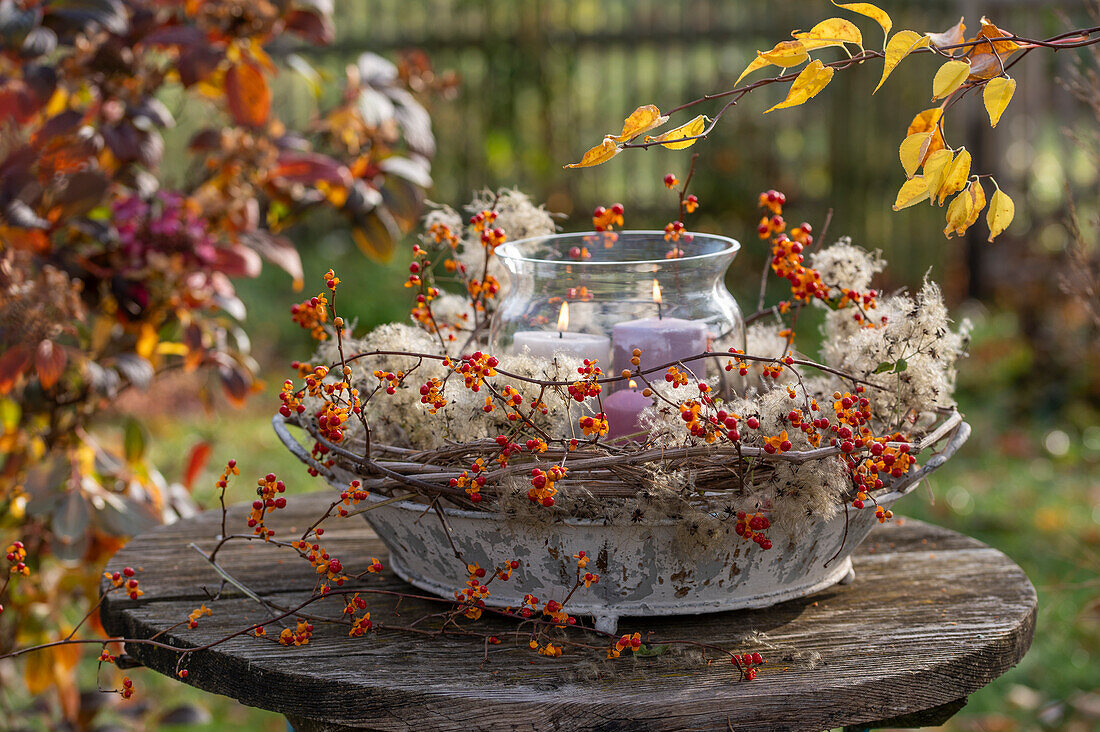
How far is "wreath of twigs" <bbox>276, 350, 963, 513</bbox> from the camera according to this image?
98cm

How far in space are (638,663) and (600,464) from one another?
0.66ft

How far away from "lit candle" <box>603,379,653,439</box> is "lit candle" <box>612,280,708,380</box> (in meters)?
0.04

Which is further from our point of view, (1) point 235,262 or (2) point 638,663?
(1) point 235,262

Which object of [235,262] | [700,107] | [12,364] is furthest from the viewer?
[700,107]

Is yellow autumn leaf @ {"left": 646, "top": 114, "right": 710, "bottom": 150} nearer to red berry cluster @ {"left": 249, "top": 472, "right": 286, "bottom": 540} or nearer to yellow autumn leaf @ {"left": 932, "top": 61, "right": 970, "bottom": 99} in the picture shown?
yellow autumn leaf @ {"left": 932, "top": 61, "right": 970, "bottom": 99}

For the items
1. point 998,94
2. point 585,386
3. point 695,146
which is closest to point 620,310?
point 585,386

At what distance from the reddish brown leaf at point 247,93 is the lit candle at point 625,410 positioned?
0.86 meters

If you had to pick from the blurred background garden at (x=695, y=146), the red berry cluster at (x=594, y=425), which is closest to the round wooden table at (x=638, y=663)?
the red berry cluster at (x=594, y=425)

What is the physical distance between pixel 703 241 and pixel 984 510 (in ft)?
8.19

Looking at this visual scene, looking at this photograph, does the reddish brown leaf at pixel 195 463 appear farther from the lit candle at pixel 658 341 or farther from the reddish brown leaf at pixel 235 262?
the lit candle at pixel 658 341

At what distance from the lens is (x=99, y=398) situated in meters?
1.80

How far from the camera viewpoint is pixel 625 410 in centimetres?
115

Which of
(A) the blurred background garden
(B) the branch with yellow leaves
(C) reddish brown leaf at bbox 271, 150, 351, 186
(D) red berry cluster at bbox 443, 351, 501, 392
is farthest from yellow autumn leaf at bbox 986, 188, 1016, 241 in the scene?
(A) the blurred background garden

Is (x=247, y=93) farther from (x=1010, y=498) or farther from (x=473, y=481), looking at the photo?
(x=1010, y=498)
